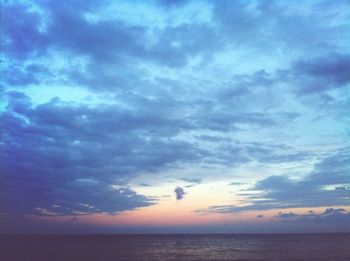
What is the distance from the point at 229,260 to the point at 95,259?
98.4ft

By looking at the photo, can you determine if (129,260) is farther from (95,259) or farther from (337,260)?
(337,260)

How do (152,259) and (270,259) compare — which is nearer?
(270,259)

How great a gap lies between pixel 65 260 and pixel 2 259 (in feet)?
42.5

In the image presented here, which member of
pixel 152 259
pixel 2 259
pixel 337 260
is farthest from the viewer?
pixel 152 259

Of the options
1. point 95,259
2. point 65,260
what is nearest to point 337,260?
point 95,259

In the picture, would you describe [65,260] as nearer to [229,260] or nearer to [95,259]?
[95,259]

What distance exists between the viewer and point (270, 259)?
79188mm

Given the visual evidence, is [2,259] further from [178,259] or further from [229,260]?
[229,260]

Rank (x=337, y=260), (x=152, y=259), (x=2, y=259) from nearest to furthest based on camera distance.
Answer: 1. (x=337, y=260)
2. (x=2, y=259)
3. (x=152, y=259)

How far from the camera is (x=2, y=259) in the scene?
253 ft

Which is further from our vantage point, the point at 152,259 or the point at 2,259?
the point at 152,259

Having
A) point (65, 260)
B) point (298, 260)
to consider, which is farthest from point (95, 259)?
point (298, 260)

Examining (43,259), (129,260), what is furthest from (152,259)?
(43,259)

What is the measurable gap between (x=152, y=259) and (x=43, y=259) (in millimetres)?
24544
